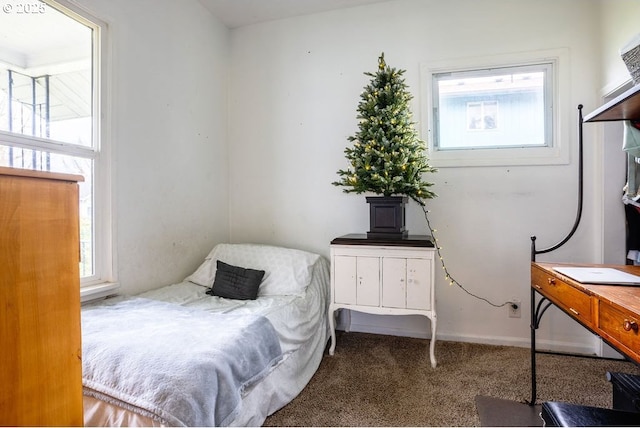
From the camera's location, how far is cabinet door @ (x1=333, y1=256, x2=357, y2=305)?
7.75 ft

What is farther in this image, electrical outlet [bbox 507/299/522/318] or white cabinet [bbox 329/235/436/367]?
electrical outlet [bbox 507/299/522/318]

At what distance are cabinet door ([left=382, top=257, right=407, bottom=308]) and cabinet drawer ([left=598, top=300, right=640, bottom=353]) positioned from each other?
1.20m

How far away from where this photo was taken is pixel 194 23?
280cm

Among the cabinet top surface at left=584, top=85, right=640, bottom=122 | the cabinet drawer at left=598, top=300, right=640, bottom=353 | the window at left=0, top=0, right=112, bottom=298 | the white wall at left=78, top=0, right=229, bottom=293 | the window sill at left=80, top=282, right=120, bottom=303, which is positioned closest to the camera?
the cabinet drawer at left=598, top=300, right=640, bottom=353

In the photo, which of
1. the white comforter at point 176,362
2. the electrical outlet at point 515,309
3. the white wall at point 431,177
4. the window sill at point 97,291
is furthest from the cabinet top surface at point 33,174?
the electrical outlet at point 515,309

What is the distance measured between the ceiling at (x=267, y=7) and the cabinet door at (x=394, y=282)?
2268 millimetres

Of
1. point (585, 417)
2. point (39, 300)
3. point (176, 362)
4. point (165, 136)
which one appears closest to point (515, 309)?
point (585, 417)

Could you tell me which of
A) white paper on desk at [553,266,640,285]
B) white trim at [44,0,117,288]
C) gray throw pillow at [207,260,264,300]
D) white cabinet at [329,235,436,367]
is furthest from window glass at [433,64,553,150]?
white trim at [44,0,117,288]

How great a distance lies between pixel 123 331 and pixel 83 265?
82 centimetres

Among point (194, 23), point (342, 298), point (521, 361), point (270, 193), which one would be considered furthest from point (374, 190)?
point (194, 23)

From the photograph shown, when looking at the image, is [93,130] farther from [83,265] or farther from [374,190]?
[374,190]

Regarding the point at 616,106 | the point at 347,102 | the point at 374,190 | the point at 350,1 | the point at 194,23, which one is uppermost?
the point at 350,1

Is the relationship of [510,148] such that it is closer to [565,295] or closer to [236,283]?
[565,295]

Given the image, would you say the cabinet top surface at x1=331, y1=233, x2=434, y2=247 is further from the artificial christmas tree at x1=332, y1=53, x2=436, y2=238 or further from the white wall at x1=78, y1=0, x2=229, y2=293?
the white wall at x1=78, y1=0, x2=229, y2=293
